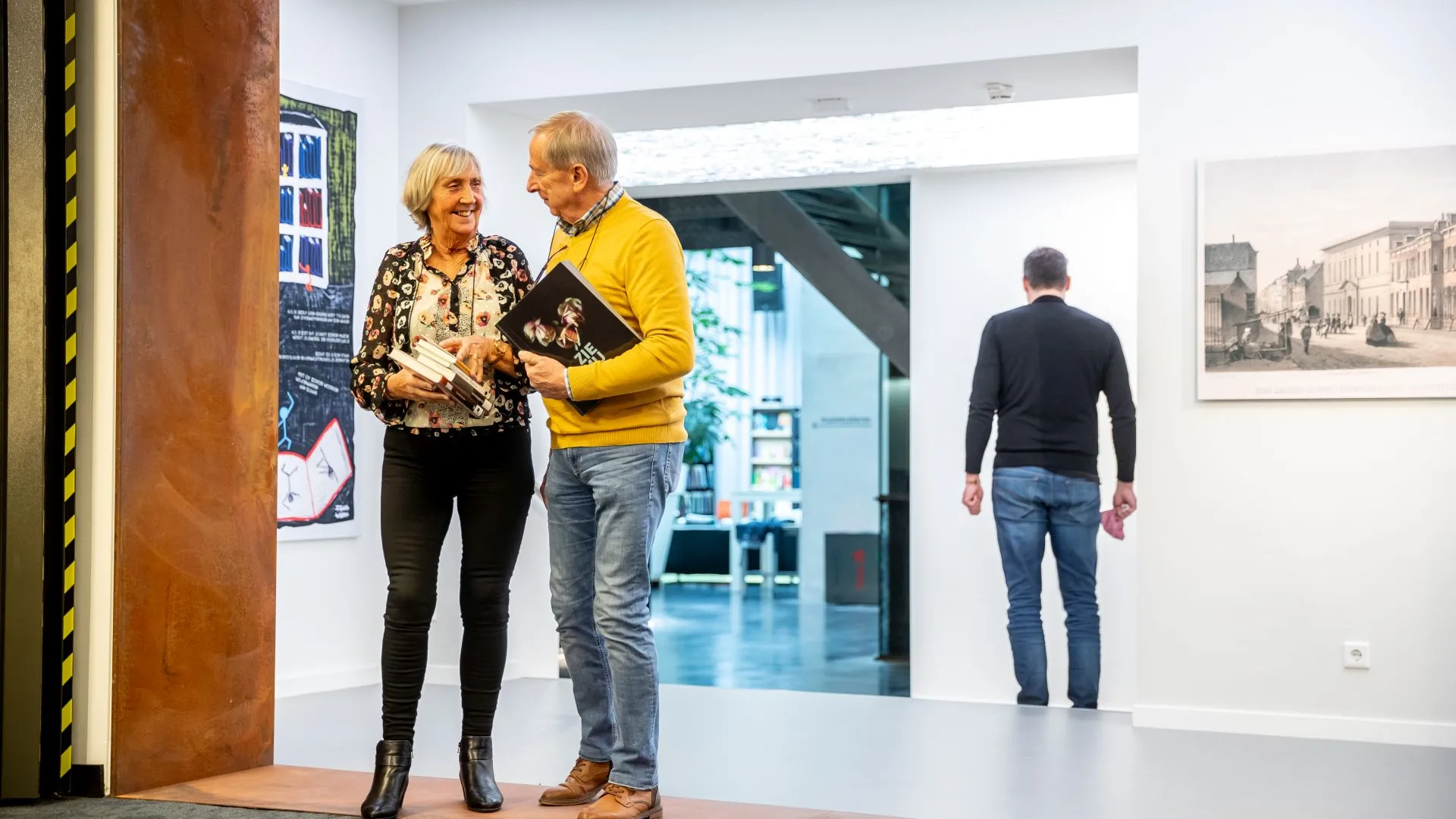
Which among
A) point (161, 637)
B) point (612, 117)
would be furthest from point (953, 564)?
point (161, 637)

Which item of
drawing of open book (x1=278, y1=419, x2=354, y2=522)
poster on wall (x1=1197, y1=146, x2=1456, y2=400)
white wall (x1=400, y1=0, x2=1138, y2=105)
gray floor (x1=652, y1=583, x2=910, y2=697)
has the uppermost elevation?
white wall (x1=400, y1=0, x2=1138, y2=105)

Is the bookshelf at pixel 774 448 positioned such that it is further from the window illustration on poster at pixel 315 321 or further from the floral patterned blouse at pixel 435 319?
the floral patterned blouse at pixel 435 319

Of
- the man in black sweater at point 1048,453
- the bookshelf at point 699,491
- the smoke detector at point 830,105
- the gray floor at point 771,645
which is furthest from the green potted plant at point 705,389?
the man in black sweater at point 1048,453

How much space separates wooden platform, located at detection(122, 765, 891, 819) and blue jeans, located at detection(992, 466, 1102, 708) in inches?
90.2

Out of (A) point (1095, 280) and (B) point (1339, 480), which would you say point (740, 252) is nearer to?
(A) point (1095, 280)

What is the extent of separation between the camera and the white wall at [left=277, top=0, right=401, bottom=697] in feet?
18.1

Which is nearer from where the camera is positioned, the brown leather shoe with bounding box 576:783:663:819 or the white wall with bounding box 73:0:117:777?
the brown leather shoe with bounding box 576:783:663:819

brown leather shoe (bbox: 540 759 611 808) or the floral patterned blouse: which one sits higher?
the floral patterned blouse

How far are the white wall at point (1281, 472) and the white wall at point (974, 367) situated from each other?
160cm

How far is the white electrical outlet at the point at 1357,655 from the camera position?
15.3 ft

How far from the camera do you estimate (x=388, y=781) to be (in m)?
3.10

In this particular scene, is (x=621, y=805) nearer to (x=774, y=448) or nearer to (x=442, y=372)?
(x=442, y=372)

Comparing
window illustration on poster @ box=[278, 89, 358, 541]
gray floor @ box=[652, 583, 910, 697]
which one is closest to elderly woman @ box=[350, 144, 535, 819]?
window illustration on poster @ box=[278, 89, 358, 541]

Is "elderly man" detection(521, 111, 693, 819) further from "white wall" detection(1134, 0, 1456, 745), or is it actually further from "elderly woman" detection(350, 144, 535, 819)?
"white wall" detection(1134, 0, 1456, 745)
